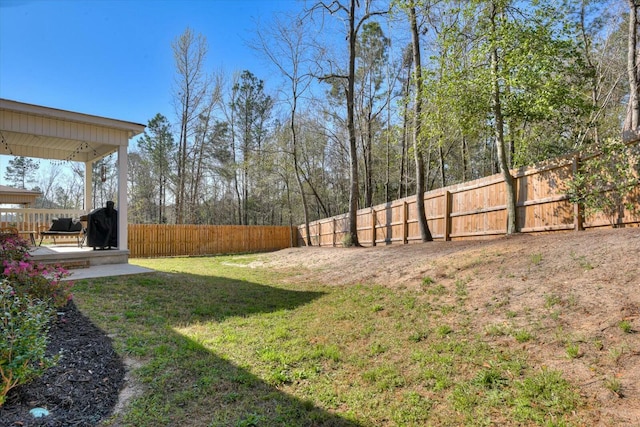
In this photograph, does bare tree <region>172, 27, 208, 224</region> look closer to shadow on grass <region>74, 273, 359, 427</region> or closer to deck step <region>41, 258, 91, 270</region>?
deck step <region>41, 258, 91, 270</region>

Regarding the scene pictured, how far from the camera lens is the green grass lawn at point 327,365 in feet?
6.59

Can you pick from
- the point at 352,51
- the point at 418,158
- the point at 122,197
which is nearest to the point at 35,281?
the point at 122,197

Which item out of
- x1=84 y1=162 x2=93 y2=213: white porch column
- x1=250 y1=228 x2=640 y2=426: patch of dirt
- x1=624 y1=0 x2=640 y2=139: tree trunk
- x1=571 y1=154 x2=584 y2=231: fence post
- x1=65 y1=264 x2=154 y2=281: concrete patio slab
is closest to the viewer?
x1=250 y1=228 x2=640 y2=426: patch of dirt

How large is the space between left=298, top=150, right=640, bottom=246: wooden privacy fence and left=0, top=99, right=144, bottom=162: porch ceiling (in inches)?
272

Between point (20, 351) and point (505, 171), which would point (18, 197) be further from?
point (505, 171)

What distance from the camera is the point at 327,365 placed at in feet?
8.96

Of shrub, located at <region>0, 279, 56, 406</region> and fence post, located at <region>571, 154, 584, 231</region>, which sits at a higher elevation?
fence post, located at <region>571, 154, 584, 231</region>

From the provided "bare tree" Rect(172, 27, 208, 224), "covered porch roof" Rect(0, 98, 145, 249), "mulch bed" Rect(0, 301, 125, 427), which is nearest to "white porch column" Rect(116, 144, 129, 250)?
"covered porch roof" Rect(0, 98, 145, 249)

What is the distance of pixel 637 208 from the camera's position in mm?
4301

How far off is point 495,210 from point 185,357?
605 centimetres

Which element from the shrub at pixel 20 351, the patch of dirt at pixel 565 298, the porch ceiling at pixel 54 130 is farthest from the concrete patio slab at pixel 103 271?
the patch of dirt at pixel 565 298

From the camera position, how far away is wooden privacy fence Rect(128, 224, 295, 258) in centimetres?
1411

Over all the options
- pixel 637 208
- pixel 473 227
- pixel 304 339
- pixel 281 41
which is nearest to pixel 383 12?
pixel 281 41

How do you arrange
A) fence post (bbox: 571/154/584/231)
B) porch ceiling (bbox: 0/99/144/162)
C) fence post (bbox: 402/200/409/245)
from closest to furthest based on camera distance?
1. fence post (bbox: 571/154/584/231)
2. porch ceiling (bbox: 0/99/144/162)
3. fence post (bbox: 402/200/409/245)
